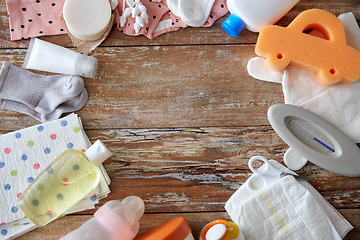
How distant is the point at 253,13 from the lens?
57cm

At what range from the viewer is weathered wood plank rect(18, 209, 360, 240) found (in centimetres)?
58

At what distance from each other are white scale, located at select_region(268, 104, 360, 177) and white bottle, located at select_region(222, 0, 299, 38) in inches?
7.2

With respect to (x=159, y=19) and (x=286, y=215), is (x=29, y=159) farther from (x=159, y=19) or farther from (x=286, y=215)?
(x=286, y=215)

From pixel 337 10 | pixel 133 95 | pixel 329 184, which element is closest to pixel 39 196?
pixel 133 95

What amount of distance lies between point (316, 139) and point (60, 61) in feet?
1.88

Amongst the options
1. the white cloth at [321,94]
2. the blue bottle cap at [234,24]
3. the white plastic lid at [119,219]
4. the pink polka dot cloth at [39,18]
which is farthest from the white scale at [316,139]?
the pink polka dot cloth at [39,18]

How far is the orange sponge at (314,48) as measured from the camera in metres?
0.57

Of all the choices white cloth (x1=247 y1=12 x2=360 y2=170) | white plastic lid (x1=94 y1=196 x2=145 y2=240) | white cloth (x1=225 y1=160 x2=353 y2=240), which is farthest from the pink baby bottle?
white cloth (x1=247 y1=12 x2=360 y2=170)

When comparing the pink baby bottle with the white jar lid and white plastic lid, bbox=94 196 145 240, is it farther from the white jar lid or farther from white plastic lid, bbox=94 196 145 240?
the white jar lid

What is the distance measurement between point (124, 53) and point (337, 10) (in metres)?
0.49

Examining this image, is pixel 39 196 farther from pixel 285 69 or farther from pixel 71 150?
pixel 285 69

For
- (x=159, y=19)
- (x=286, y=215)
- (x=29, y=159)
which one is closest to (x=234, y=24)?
(x=159, y=19)

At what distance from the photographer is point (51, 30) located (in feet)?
1.99

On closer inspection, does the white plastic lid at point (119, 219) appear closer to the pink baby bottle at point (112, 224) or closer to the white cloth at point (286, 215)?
the pink baby bottle at point (112, 224)
